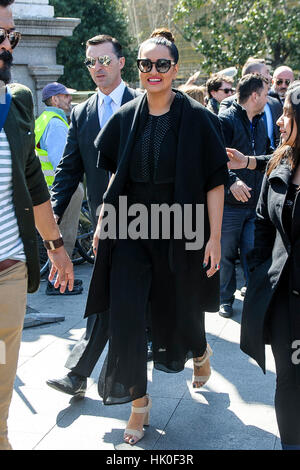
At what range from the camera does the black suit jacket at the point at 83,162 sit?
4473mm

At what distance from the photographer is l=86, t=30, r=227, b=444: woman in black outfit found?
371 cm

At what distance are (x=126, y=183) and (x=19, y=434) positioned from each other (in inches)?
58.0

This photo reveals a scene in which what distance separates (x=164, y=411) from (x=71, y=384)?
60cm

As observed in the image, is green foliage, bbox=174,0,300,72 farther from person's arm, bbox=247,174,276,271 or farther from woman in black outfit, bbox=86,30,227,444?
person's arm, bbox=247,174,276,271

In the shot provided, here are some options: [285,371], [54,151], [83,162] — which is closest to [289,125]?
[285,371]

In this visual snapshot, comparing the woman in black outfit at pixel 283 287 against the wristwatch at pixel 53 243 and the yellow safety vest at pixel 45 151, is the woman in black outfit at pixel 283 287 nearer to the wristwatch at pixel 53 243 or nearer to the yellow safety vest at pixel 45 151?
→ the wristwatch at pixel 53 243

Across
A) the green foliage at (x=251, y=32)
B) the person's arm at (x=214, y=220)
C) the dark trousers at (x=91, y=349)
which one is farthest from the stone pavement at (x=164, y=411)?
the green foliage at (x=251, y=32)

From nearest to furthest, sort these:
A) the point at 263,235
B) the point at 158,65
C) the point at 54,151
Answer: the point at 263,235 → the point at 158,65 → the point at 54,151

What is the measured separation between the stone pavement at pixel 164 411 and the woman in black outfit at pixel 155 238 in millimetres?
203

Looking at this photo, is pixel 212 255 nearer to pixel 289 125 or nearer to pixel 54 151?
pixel 289 125

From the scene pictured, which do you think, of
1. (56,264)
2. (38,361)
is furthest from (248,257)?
(38,361)

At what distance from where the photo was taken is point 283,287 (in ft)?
10.7

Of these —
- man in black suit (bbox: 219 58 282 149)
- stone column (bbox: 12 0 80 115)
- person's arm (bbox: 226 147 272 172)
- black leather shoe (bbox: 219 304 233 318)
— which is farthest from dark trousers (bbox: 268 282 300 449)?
stone column (bbox: 12 0 80 115)
